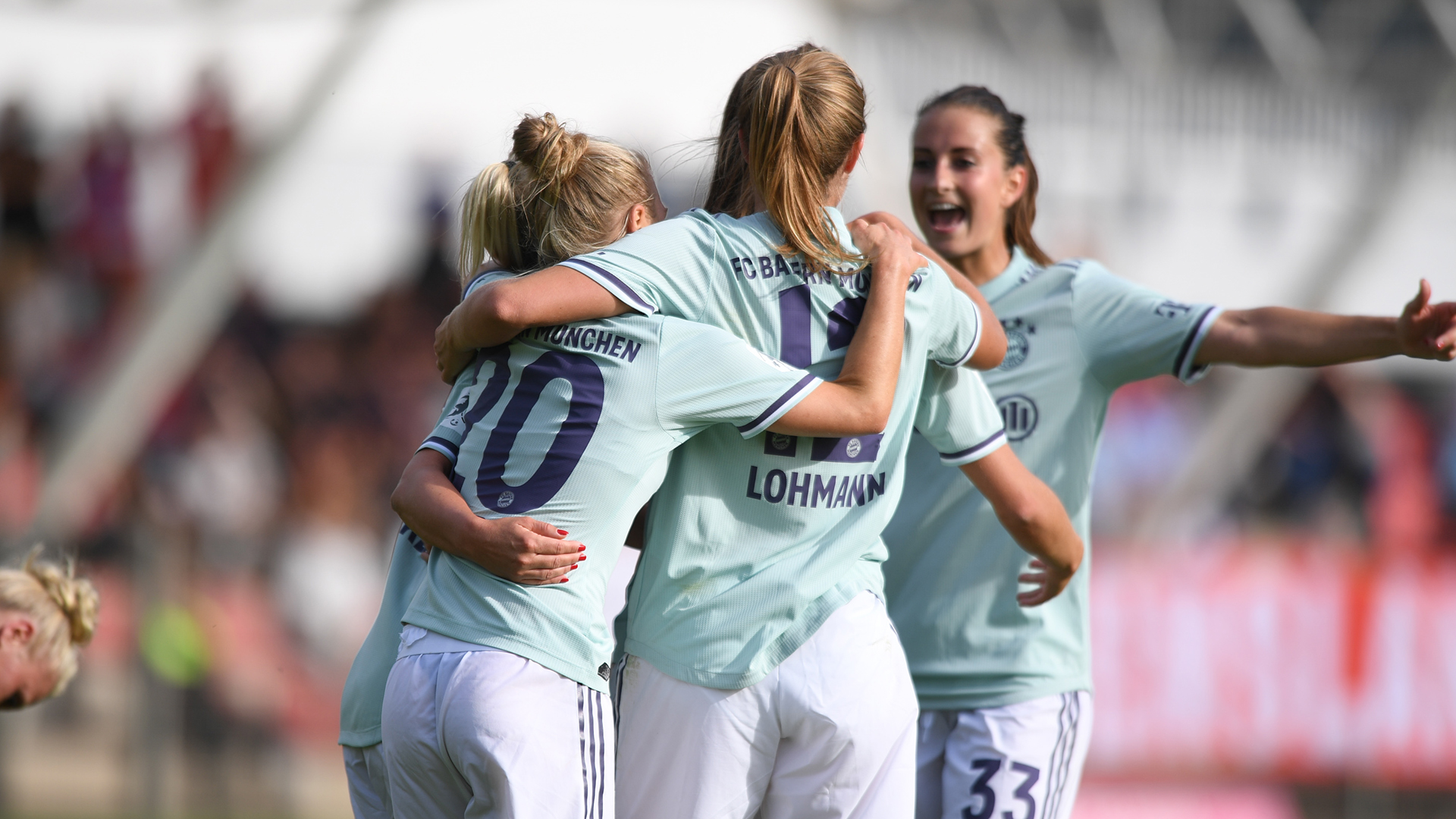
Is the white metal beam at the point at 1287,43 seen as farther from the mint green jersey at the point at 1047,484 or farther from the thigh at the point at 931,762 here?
the thigh at the point at 931,762

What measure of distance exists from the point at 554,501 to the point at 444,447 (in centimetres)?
29

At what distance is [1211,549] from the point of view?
863 cm

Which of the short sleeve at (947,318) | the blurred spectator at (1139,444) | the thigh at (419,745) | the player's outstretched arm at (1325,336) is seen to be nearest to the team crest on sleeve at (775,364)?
the short sleeve at (947,318)

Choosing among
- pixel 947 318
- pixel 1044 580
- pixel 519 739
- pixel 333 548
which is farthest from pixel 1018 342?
pixel 333 548

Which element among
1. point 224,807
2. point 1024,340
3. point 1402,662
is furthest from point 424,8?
point 1024,340

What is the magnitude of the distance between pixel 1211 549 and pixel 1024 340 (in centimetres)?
567

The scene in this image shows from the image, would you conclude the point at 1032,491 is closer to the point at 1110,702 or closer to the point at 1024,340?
the point at 1024,340

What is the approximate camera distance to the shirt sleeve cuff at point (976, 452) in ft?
9.64

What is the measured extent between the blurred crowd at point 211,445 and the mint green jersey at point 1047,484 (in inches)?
181

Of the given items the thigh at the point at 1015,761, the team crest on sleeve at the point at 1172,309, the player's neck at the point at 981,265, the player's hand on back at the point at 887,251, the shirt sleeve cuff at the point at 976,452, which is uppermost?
the player's neck at the point at 981,265

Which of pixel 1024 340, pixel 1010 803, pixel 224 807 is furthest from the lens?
pixel 224 807

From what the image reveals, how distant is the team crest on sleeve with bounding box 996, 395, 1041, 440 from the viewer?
346 centimetres

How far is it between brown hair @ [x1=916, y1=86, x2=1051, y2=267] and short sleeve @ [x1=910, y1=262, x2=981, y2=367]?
89 cm

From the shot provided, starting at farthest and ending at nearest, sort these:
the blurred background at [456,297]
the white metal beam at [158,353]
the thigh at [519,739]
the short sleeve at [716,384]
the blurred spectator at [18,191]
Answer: the blurred spectator at [18,191], the blurred background at [456,297], the white metal beam at [158,353], the short sleeve at [716,384], the thigh at [519,739]
